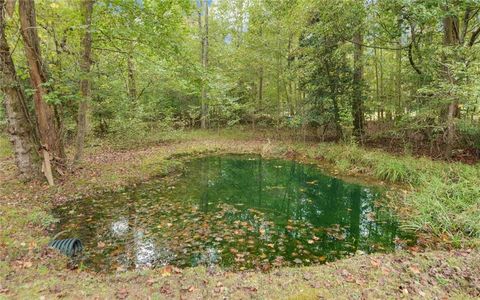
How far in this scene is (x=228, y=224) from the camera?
6070mm

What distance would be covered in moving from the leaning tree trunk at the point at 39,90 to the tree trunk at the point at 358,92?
11.2 metres

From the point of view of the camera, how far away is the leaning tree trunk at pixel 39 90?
688 centimetres

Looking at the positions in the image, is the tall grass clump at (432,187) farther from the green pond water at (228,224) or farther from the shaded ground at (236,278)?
the shaded ground at (236,278)

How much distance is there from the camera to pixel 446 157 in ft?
30.6

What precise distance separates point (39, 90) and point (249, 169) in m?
7.68

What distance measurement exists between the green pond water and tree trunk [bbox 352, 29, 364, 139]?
15.1 feet

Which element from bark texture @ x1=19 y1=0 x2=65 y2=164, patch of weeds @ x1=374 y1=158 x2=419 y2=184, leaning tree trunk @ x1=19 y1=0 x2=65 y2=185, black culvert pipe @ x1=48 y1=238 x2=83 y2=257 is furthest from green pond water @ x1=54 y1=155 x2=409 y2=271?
bark texture @ x1=19 y1=0 x2=65 y2=164

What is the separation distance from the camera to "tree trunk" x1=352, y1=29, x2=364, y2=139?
1209 centimetres

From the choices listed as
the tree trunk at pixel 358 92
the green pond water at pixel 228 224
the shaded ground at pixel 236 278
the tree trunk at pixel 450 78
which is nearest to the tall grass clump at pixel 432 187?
the green pond water at pixel 228 224

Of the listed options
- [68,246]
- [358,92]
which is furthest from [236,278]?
[358,92]

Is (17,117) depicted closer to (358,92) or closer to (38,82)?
(38,82)

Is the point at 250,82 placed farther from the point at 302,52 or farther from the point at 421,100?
the point at 421,100

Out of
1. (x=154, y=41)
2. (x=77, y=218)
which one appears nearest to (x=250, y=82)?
(x=154, y=41)

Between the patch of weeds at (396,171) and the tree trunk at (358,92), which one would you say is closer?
the patch of weeds at (396,171)
